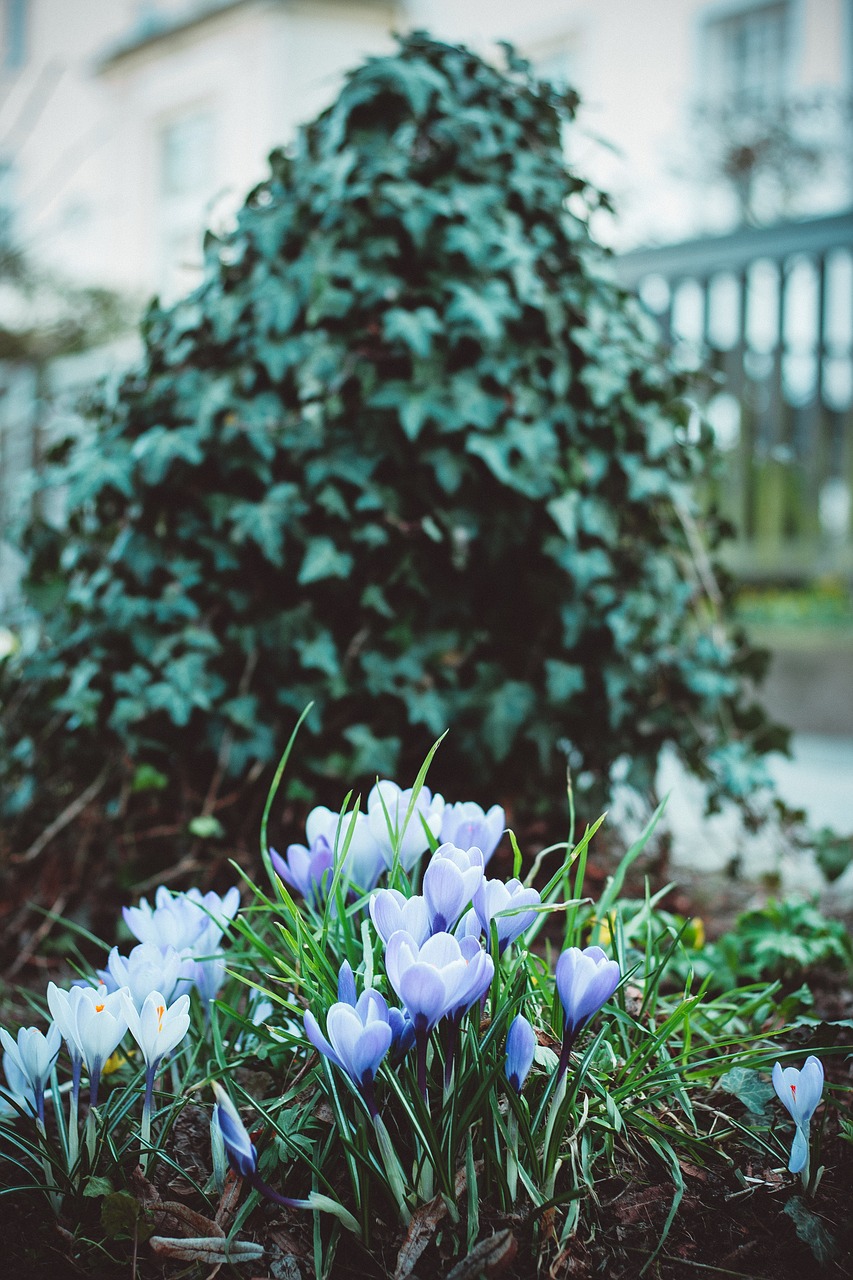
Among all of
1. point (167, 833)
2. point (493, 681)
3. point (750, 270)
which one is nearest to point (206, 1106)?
point (167, 833)

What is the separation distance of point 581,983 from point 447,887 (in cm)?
14

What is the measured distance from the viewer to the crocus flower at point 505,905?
0.95 m

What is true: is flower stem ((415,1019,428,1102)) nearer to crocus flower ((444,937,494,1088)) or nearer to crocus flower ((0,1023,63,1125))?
crocus flower ((444,937,494,1088))

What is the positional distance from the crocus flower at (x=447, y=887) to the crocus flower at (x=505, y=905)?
1 centimetres

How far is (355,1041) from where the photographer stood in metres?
0.83

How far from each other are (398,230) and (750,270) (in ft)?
10.5

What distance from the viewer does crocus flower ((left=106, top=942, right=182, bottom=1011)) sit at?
1.02 m

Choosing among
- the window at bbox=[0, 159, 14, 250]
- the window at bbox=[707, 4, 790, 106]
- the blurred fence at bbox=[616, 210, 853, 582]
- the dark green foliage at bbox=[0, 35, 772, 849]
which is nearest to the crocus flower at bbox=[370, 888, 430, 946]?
the dark green foliage at bbox=[0, 35, 772, 849]

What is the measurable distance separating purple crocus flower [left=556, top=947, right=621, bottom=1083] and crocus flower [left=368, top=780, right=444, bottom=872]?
23 cm

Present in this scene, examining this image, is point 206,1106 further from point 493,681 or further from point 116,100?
point 116,100

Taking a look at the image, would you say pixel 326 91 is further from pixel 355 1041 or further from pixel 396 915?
pixel 355 1041

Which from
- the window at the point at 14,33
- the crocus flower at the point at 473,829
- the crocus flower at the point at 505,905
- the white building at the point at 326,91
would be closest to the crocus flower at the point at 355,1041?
the crocus flower at the point at 505,905

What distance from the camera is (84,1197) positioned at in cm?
98

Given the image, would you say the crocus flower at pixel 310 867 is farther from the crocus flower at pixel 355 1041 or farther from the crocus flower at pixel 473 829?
the crocus flower at pixel 355 1041
